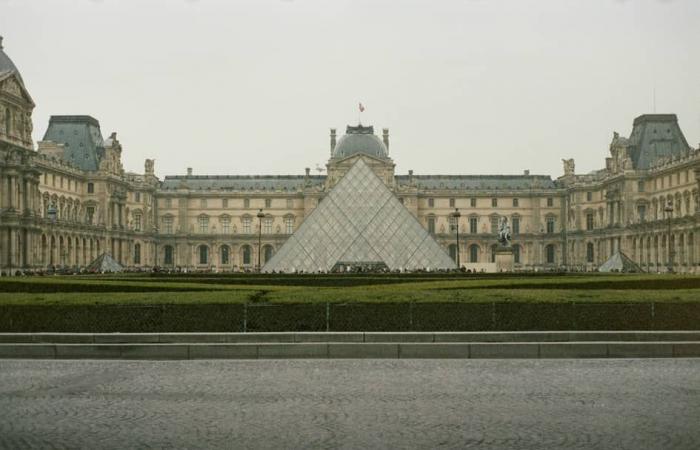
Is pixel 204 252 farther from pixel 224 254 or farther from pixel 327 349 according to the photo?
pixel 327 349

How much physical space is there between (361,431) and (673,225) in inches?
2364

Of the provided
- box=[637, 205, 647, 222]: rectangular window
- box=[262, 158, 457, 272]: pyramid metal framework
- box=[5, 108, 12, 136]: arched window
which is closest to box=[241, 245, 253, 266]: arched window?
box=[637, 205, 647, 222]: rectangular window

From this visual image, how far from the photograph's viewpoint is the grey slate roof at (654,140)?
7488 centimetres

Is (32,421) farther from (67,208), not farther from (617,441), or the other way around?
(67,208)

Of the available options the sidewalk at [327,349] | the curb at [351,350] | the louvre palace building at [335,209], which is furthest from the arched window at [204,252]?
the curb at [351,350]

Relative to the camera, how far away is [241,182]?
95.2m

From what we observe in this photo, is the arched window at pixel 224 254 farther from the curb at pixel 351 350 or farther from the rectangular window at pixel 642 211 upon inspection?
the curb at pixel 351 350

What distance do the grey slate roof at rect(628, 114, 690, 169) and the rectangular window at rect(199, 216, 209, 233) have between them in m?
42.7

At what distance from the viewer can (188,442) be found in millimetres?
7891

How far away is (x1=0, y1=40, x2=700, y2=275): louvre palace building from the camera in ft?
156

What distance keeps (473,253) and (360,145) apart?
16.0 meters

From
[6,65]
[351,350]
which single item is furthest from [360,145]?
[351,350]

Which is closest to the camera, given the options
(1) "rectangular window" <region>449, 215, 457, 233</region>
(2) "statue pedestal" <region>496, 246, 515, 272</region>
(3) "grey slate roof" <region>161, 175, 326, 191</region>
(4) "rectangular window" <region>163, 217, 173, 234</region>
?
(2) "statue pedestal" <region>496, 246, 515, 272</region>

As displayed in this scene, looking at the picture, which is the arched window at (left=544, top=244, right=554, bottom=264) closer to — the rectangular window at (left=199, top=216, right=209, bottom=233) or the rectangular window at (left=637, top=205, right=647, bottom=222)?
the rectangular window at (left=637, top=205, right=647, bottom=222)
